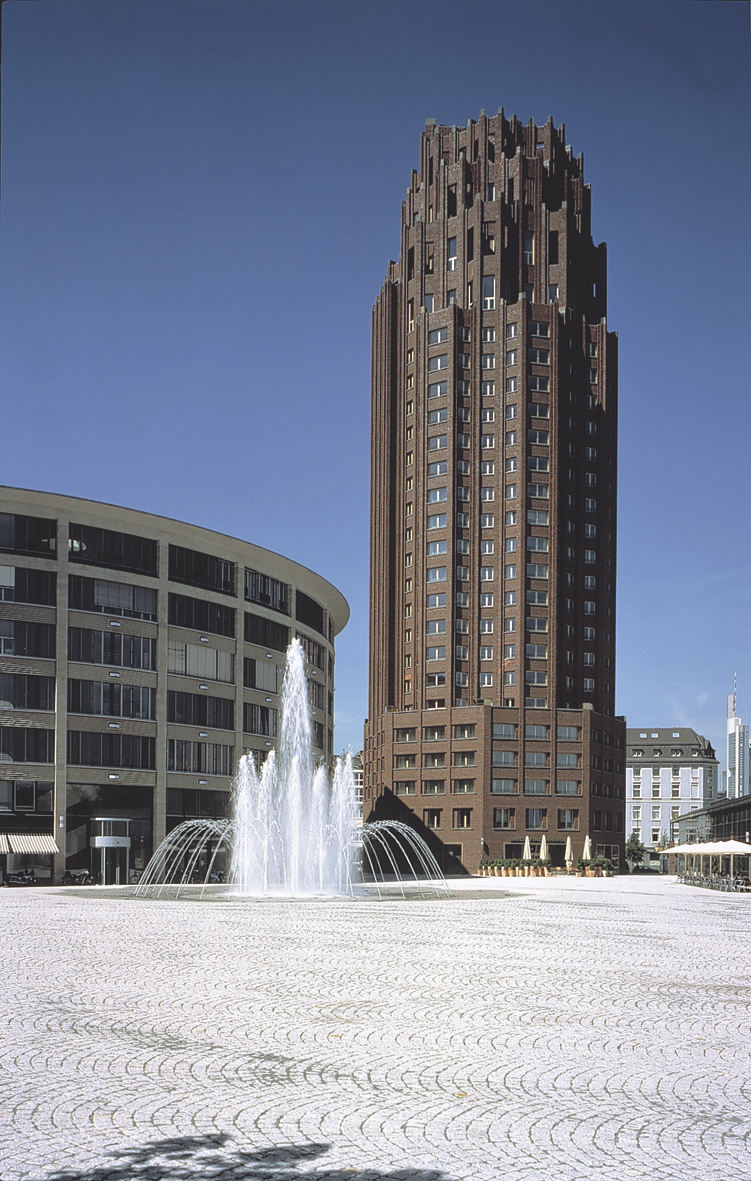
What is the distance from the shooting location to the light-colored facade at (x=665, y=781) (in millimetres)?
188625

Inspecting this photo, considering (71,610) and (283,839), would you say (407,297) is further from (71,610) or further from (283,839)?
(283,839)

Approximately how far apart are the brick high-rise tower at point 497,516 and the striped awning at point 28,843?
42671 mm

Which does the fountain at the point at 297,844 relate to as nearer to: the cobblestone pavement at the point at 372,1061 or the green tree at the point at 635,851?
the cobblestone pavement at the point at 372,1061

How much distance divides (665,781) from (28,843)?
5834 inches

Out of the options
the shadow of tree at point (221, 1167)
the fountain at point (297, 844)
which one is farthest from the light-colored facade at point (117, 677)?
the shadow of tree at point (221, 1167)

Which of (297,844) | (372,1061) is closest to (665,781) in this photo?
(297,844)

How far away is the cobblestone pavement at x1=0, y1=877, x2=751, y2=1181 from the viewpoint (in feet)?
24.7

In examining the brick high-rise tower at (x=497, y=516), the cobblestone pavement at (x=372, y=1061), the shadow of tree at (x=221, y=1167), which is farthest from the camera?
the brick high-rise tower at (x=497, y=516)

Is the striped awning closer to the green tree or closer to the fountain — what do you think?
the fountain

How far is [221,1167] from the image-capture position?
23.5 ft

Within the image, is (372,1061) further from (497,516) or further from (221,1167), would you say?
(497,516)

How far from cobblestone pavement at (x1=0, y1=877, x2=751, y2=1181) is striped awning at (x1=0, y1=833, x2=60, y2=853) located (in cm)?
3764

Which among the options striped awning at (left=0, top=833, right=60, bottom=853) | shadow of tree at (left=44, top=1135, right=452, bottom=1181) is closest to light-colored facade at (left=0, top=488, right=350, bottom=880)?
striped awning at (left=0, top=833, right=60, bottom=853)

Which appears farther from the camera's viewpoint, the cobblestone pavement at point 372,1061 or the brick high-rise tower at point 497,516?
the brick high-rise tower at point 497,516
